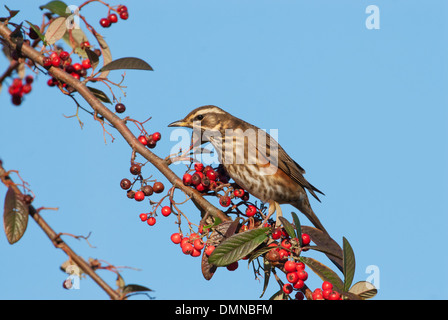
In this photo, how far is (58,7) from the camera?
13.5ft

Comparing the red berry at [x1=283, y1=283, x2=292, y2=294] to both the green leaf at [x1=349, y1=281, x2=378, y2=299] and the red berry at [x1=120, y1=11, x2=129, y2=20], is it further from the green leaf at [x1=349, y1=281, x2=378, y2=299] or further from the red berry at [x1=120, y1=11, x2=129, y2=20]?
the red berry at [x1=120, y1=11, x2=129, y2=20]

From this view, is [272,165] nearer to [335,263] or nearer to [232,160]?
[232,160]

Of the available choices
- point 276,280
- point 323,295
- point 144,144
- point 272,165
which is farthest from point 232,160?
point 323,295

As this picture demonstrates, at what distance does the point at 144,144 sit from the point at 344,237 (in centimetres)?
155

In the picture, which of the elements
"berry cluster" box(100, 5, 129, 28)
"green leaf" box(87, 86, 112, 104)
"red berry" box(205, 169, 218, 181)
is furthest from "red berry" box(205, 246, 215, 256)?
"berry cluster" box(100, 5, 129, 28)

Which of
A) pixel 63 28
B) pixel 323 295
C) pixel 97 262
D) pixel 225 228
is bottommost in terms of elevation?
pixel 323 295

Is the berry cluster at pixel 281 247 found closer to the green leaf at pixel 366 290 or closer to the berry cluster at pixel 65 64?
the green leaf at pixel 366 290

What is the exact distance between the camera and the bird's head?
506 centimetres

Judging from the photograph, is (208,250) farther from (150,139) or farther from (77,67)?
(77,67)

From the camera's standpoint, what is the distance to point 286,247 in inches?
134

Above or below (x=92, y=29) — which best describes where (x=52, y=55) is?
below

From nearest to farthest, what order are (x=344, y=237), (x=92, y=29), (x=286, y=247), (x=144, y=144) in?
(x=344, y=237)
(x=286, y=247)
(x=144, y=144)
(x=92, y=29)

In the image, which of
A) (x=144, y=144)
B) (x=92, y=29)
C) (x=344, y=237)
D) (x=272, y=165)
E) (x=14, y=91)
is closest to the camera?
(x=344, y=237)

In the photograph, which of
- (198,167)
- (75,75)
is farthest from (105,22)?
(198,167)
